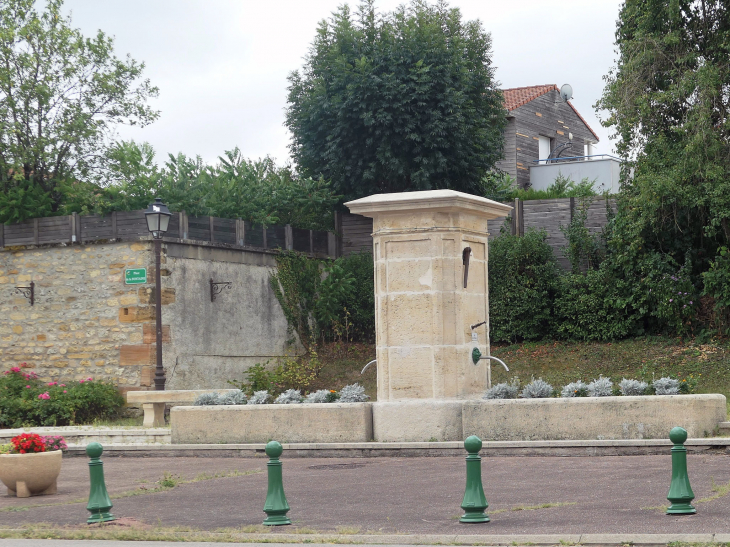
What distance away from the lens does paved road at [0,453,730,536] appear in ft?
25.1

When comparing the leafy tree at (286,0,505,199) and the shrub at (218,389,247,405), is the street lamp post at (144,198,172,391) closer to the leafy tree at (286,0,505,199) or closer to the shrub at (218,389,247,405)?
the shrub at (218,389,247,405)

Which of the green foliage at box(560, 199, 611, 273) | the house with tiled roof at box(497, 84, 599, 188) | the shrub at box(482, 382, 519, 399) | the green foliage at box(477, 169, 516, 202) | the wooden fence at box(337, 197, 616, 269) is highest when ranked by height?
the house with tiled roof at box(497, 84, 599, 188)

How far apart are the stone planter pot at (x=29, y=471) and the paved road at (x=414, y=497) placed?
10.8 inches

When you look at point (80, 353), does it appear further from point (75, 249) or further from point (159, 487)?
point (159, 487)

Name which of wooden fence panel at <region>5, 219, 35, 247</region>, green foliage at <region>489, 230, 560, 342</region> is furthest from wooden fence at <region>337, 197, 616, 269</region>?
wooden fence panel at <region>5, 219, 35, 247</region>

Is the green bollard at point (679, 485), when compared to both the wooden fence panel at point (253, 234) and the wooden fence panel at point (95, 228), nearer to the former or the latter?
the wooden fence panel at point (95, 228)

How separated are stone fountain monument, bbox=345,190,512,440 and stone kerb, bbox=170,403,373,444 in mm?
344

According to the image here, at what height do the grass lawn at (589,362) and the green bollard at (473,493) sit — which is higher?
the grass lawn at (589,362)

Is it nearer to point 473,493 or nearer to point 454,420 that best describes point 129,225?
point 454,420

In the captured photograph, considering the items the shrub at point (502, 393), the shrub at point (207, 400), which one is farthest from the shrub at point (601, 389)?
the shrub at point (207, 400)

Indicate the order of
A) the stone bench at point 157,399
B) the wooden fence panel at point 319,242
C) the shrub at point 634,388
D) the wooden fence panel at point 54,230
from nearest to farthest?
the shrub at point 634,388
the stone bench at point 157,399
the wooden fence panel at point 54,230
the wooden fence panel at point 319,242

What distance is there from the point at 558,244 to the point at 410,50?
248 inches

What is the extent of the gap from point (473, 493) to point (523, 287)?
16.6 metres

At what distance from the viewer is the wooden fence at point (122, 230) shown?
20.4m
